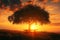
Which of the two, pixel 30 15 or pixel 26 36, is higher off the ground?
pixel 30 15

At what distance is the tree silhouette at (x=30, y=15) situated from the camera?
5074cm

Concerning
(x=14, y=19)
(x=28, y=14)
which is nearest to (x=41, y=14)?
(x=28, y=14)

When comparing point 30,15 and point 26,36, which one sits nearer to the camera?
point 26,36

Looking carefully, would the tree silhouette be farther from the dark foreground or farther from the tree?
the dark foreground

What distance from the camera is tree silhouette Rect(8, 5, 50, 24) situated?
50741mm

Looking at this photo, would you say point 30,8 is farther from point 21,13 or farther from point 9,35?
point 9,35

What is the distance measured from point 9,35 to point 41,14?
86.7ft

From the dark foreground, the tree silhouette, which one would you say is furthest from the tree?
the dark foreground

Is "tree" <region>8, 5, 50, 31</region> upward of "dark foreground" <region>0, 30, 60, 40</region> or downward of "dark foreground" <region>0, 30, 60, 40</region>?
upward

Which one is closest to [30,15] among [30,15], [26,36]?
[30,15]

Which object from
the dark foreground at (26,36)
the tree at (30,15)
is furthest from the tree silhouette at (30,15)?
the dark foreground at (26,36)

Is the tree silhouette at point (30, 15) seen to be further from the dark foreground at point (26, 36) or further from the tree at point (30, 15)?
the dark foreground at point (26, 36)

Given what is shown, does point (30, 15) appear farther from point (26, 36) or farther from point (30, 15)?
point (26, 36)

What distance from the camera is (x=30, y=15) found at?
51125mm
